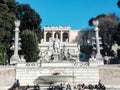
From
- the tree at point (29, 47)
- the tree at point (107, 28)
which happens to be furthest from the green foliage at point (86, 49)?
the tree at point (29, 47)

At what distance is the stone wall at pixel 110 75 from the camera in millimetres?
32625

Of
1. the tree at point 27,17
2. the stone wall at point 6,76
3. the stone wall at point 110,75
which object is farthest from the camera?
the tree at point 27,17

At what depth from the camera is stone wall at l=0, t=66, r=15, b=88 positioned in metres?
32.2

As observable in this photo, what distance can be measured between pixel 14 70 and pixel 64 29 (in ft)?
139

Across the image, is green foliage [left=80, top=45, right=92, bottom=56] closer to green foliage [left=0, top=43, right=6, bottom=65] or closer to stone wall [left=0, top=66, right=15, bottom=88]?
green foliage [left=0, top=43, right=6, bottom=65]

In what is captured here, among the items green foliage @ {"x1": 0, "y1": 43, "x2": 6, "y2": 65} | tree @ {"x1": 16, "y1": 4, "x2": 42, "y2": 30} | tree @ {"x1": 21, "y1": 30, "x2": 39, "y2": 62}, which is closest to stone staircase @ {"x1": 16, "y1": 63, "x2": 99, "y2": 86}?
green foliage @ {"x1": 0, "y1": 43, "x2": 6, "y2": 65}

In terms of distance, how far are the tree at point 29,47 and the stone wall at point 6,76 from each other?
31.4 ft

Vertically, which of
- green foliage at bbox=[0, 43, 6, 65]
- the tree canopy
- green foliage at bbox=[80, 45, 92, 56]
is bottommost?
green foliage at bbox=[0, 43, 6, 65]

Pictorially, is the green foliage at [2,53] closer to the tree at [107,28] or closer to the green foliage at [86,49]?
the tree at [107,28]

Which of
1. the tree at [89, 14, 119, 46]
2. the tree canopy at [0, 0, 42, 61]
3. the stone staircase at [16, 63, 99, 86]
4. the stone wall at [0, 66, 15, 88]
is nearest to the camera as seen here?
the stone wall at [0, 66, 15, 88]

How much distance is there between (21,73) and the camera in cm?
3297

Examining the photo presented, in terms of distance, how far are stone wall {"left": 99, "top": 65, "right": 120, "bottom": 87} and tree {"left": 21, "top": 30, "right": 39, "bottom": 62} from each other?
41.2 ft

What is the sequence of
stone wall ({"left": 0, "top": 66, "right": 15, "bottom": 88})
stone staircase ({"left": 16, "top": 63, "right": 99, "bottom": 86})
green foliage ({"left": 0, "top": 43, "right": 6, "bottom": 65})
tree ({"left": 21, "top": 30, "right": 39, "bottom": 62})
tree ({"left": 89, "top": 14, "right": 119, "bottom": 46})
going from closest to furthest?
stone wall ({"left": 0, "top": 66, "right": 15, "bottom": 88})
stone staircase ({"left": 16, "top": 63, "right": 99, "bottom": 86})
green foliage ({"left": 0, "top": 43, "right": 6, "bottom": 65})
tree ({"left": 21, "top": 30, "right": 39, "bottom": 62})
tree ({"left": 89, "top": 14, "right": 119, "bottom": 46})

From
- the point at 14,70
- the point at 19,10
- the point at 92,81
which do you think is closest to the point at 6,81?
the point at 14,70
